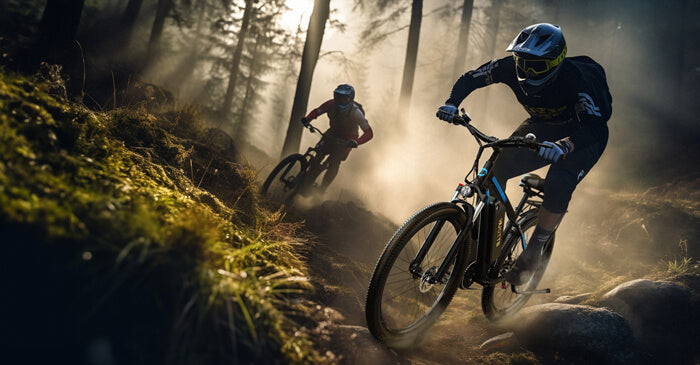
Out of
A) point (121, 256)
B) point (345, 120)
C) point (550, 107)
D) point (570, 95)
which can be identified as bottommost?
point (121, 256)

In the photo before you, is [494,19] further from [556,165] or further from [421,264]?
[421,264]

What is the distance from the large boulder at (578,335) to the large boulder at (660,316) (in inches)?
25.4

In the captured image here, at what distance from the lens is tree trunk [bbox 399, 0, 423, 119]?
1197cm

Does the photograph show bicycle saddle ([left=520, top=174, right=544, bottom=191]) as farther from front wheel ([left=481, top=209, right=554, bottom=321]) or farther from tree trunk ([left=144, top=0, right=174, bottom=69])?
tree trunk ([left=144, top=0, right=174, bottom=69])

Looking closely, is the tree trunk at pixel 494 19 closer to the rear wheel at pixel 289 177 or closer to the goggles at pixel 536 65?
the rear wheel at pixel 289 177

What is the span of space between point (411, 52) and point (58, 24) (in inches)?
376

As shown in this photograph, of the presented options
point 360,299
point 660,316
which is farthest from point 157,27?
point 660,316

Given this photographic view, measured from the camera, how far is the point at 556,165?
346cm

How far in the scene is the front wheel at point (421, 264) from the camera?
243cm

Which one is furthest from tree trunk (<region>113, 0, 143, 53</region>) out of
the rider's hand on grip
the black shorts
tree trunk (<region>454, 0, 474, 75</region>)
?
the black shorts

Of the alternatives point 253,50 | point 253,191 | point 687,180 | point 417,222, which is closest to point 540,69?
point 417,222

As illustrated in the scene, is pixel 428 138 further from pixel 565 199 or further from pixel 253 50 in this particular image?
pixel 565 199

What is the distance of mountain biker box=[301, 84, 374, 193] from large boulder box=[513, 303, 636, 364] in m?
4.11

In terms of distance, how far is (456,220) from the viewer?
2.79 m
